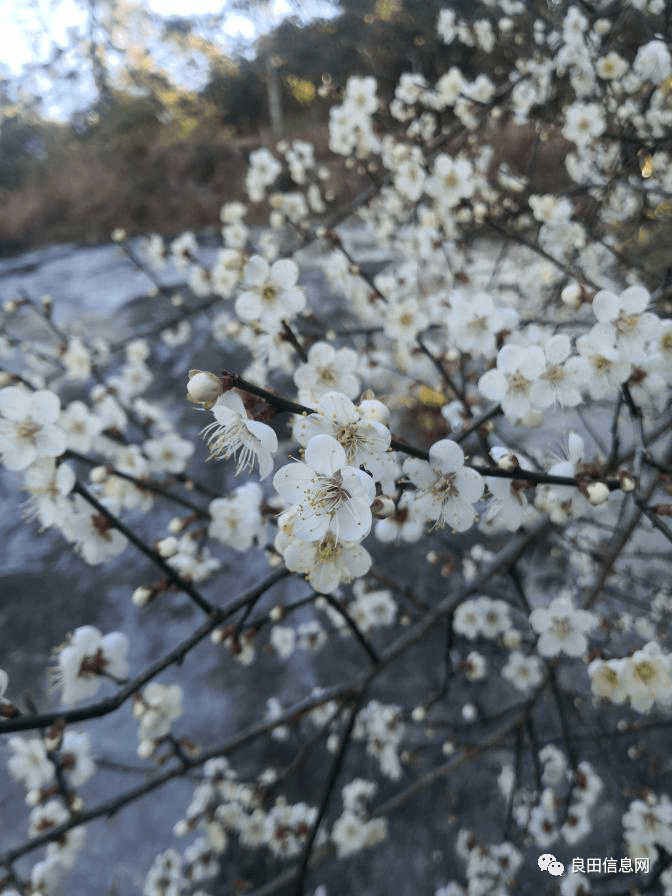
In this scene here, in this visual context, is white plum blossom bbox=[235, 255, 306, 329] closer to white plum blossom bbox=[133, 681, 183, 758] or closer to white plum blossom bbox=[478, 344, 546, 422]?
white plum blossom bbox=[478, 344, 546, 422]

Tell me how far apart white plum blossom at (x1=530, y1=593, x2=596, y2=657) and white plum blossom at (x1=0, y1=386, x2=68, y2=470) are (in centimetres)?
106

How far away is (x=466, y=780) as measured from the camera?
2582 mm

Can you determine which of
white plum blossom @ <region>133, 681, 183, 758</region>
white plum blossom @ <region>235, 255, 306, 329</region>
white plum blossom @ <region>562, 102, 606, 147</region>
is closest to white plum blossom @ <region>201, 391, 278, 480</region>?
white plum blossom @ <region>235, 255, 306, 329</region>

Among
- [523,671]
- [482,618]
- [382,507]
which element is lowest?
[523,671]

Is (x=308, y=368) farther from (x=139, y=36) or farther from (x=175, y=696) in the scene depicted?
(x=139, y=36)

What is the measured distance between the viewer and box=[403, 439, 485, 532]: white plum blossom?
2.44ft

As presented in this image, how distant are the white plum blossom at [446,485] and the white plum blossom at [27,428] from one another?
68cm

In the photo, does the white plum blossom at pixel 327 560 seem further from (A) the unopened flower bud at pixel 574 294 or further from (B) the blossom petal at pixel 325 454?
(A) the unopened flower bud at pixel 574 294

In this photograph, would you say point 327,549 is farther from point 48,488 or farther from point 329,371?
point 48,488

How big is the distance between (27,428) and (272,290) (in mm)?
553

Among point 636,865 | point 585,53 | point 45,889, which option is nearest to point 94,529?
point 45,889

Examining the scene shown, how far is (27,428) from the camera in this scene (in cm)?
103

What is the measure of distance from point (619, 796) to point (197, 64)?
18.6m

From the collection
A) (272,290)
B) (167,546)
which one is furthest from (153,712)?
(272,290)
